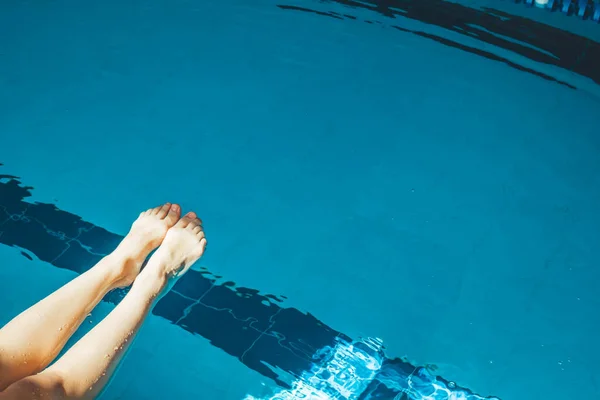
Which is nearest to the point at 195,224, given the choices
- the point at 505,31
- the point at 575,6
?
the point at 505,31

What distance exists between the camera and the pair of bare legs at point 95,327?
1893 millimetres

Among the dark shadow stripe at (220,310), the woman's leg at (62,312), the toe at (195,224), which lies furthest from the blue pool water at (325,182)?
the woman's leg at (62,312)

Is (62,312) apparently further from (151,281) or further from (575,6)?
(575,6)

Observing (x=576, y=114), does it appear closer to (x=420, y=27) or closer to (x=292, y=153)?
(x=420, y=27)

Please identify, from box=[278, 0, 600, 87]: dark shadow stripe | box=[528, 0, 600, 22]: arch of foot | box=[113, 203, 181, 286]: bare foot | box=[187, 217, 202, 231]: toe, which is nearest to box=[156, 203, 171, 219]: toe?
box=[113, 203, 181, 286]: bare foot

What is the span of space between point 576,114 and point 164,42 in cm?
255

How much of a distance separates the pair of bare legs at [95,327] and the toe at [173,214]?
53 mm

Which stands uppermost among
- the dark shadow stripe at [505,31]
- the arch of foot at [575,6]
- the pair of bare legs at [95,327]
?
the arch of foot at [575,6]

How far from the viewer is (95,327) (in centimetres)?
211

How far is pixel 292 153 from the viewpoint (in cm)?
329

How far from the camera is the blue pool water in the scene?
Answer: 8.50ft

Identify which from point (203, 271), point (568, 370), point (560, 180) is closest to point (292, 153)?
point (203, 271)

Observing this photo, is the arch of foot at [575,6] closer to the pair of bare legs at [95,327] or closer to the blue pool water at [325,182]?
the blue pool water at [325,182]

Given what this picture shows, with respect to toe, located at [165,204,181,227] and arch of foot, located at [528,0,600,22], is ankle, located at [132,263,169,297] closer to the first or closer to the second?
toe, located at [165,204,181,227]
